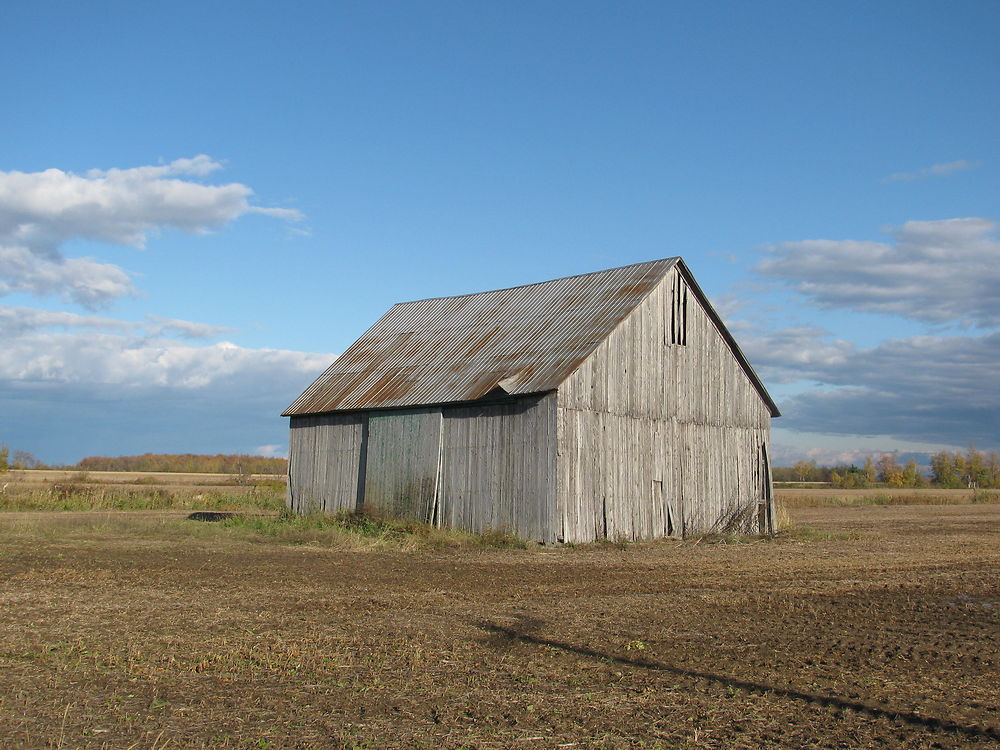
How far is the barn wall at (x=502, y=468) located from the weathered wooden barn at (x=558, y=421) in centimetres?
4

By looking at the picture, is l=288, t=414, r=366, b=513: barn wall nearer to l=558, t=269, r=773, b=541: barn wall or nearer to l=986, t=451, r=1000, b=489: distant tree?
l=558, t=269, r=773, b=541: barn wall

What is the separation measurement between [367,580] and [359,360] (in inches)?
643

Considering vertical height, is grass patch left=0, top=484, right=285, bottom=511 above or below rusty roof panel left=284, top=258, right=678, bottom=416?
below

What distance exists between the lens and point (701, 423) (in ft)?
89.9

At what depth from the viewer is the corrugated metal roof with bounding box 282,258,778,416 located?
24978 millimetres

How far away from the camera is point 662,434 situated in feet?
85.7

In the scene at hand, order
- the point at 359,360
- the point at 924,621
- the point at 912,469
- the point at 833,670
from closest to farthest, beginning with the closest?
the point at 833,670 < the point at 924,621 < the point at 359,360 < the point at 912,469

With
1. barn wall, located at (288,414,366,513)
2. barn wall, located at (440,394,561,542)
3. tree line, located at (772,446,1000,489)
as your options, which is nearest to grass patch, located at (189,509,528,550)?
barn wall, located at (440,394,561,542)

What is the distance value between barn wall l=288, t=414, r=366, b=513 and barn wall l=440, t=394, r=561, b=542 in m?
4.12

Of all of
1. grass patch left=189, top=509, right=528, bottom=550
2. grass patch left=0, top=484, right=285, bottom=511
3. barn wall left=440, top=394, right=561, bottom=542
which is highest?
barn wall left=440, top=394, right=561, bottom=542

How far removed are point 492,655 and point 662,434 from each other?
16823mm

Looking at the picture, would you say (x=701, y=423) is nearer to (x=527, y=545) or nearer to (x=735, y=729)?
(x=527, y=545)

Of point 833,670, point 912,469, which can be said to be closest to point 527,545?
point 833,670

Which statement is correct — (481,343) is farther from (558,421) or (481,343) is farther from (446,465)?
(558,421)
